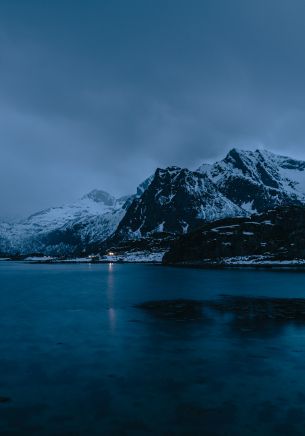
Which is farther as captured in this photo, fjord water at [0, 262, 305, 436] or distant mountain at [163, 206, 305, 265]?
distant mountain at [163, 206, 305, 265]

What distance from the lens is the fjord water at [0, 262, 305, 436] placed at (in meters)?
12.7

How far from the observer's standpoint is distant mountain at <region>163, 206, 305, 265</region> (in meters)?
148

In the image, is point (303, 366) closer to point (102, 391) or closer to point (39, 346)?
point (102, 391)

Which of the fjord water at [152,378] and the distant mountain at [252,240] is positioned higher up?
the distant mountain at [252,240]

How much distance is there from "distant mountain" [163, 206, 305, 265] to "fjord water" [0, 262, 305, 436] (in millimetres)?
124735

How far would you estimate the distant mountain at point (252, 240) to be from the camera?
148 metres

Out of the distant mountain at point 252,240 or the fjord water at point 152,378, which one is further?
the distant mountain at point 252,240

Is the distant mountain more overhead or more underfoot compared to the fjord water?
more overhead

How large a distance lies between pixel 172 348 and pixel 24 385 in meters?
8.87

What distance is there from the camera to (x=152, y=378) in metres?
17.3

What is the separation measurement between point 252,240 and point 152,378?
482 ft

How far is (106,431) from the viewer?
12.1 meters

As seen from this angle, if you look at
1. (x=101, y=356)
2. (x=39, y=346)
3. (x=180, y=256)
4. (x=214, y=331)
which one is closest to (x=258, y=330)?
(x=214, y=331)

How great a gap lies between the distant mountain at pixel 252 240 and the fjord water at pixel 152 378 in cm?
12474
